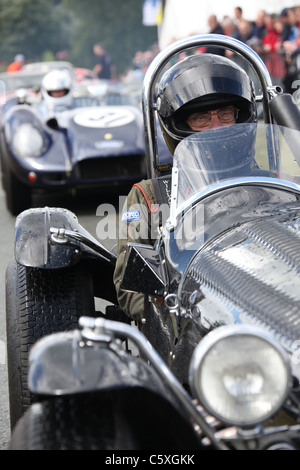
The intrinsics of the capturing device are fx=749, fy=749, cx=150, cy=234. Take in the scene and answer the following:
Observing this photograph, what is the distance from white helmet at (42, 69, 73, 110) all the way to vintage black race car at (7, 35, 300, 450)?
5.45 meters

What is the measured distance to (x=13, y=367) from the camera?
305 centimetres

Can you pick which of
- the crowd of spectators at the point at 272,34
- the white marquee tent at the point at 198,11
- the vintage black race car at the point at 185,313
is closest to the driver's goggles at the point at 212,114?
the vintage black race car at the point at 185,313

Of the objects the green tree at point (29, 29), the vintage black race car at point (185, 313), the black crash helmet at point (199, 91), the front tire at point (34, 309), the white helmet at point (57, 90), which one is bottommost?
the green tree at point (29, 29)

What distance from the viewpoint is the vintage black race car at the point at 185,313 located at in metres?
1.71

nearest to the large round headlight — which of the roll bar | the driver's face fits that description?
the driver's face

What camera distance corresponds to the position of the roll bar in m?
3.42

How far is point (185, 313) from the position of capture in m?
2.41

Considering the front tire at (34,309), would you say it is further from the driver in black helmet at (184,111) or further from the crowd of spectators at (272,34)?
the crowd of spectators at (272,34)

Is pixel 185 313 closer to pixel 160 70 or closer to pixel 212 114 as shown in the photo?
pixel 212 114

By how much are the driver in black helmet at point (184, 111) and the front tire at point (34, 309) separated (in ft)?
0.76

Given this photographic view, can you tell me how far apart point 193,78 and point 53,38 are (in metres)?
72.3

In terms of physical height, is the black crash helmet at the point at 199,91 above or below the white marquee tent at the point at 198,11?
above

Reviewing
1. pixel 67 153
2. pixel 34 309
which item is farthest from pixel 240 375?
pixel 67 153
